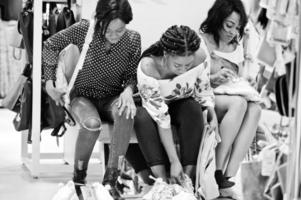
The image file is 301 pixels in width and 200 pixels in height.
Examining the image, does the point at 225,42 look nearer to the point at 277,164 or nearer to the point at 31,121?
the point at 31,121

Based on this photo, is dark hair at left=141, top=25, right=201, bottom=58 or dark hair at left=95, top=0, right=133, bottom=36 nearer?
dark hair at left=141, top=25, right=201, bottom=58

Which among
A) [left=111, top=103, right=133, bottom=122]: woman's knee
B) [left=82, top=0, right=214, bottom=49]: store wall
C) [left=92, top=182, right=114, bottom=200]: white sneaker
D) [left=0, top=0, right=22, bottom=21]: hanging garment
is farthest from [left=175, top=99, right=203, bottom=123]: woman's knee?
[left=0, top=0, right=22, bottom=21]: hanging garment

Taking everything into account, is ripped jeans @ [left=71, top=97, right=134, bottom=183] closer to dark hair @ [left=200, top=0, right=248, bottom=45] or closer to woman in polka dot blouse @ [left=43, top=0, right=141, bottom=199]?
woman in polka dot blouse @ [left=43, top=0, right=141, bottom=199]

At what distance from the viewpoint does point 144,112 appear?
358 centimetres

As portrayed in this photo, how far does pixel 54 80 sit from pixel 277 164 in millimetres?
2182

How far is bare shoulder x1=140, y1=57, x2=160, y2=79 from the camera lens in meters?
3.60

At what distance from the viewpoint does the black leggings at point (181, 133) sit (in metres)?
3.55

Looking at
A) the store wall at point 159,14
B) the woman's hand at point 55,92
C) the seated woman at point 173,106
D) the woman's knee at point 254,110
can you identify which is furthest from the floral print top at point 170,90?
the store wall at point 159,14

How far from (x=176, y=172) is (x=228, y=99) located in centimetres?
53

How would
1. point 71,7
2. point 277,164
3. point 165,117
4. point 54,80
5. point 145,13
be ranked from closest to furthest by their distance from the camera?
point 277,164
point 165,117
point 54,80
point 145,13
point 71,7

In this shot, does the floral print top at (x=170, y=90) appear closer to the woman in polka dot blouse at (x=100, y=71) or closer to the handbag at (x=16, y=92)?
the woman in polka dot blouse at (x=100, y=71)

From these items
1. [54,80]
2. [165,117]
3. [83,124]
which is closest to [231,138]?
[165,117]

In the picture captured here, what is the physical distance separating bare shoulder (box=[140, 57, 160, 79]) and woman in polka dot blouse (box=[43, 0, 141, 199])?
0.16 metres

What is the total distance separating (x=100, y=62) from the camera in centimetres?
384
